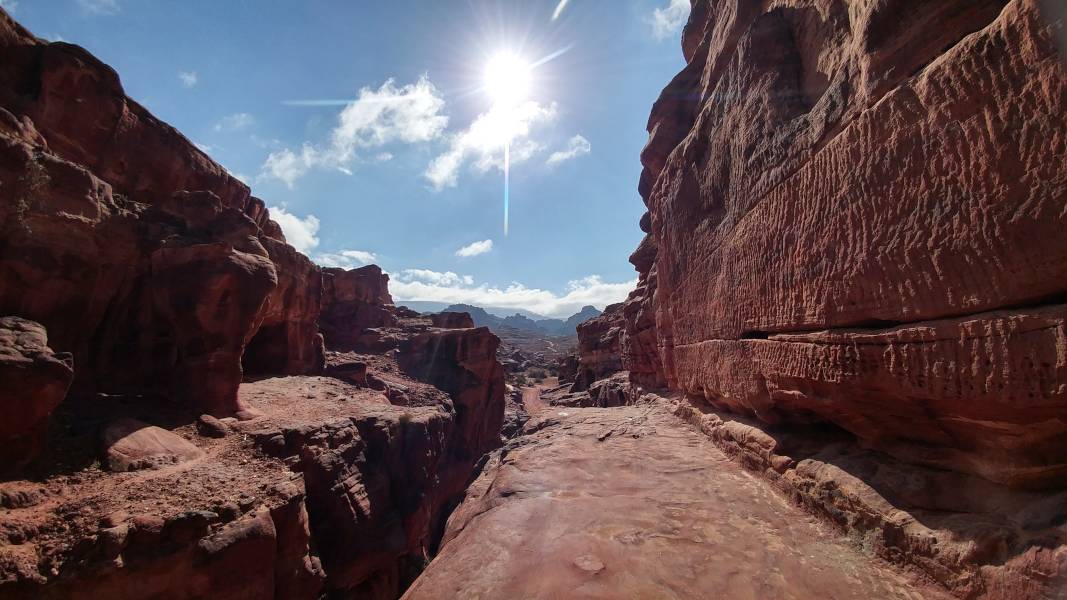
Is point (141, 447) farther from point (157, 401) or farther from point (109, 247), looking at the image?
point (109, 247)

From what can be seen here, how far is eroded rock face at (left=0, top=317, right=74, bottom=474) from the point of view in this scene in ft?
18.6

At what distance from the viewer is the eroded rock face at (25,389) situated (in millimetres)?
5676

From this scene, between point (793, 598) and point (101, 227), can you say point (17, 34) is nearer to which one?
point (101, 227)

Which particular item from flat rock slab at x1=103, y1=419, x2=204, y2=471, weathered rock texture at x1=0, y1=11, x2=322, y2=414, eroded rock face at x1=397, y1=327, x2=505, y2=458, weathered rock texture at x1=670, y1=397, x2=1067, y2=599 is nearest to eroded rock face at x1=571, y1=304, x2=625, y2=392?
eroded rock face at x1=397, y1=327, x2=505, y2=458

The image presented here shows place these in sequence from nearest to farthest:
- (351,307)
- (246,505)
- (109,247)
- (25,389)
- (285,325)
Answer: (25,389), (246,505), (109,247), (285,325), (351,307)

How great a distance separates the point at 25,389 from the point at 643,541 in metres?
8.78

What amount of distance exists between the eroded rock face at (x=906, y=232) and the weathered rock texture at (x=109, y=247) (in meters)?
12.2

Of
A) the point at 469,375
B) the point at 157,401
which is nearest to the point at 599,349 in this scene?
the point at 469,375

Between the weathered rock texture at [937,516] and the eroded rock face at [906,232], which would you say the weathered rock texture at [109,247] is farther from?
the weathered rock texture at [937,516]

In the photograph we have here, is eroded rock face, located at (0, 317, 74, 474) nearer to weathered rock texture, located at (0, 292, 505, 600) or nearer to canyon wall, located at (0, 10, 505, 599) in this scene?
canyon wall, located at (0, 10, 505, 599)

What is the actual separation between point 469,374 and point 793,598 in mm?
24538

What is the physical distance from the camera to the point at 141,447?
24.0 ft

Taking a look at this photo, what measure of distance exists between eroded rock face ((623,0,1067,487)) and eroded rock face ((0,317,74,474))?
10.2 metres

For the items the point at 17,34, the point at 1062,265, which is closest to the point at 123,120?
the point at 17,34
